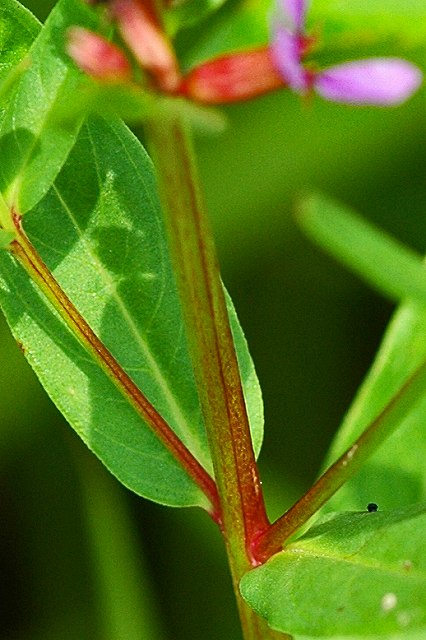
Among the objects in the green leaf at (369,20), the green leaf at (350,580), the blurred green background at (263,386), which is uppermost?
the green leaf at (369,20)

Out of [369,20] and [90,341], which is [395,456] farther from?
[369,20]

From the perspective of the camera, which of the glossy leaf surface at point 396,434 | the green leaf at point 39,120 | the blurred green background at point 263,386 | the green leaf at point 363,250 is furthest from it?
the blurred green background at point 263,386

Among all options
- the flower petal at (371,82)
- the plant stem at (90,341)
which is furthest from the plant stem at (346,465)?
the flower petal at (371,82)

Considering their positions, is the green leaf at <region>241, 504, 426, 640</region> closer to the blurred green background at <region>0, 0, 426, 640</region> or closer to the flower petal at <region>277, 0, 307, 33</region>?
the flower petal at <region>277, 0, 307, 33</region>

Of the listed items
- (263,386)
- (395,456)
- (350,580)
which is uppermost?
(350,580)

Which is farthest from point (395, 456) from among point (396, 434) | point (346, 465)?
point (346, 465)

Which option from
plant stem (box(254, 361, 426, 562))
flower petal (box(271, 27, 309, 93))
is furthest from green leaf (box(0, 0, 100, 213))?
plant stem (box(254, 361, 426, 562))

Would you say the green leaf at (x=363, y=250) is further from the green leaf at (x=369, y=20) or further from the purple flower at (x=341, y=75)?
the green leaf at (x=369, y=20)
